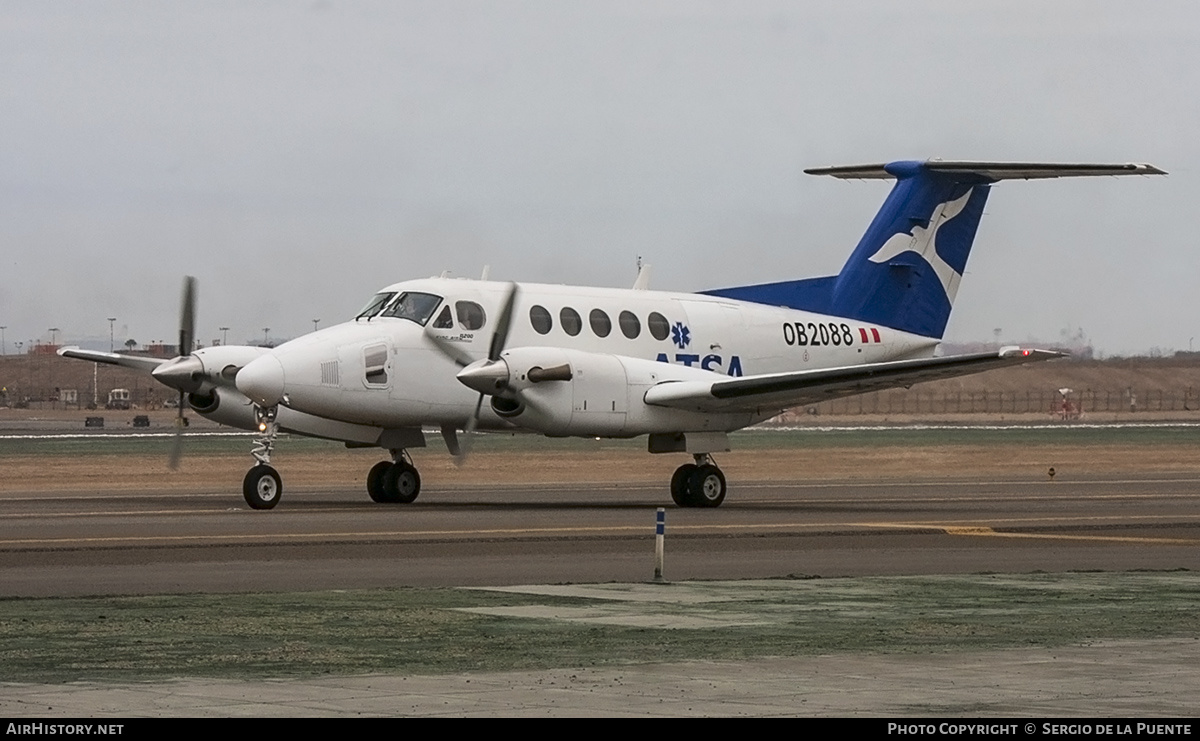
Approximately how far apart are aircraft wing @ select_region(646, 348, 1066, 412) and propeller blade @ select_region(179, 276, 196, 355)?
880 cm

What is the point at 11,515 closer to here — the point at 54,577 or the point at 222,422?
the point at 222,422

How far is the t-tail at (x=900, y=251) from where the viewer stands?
39.5 meters

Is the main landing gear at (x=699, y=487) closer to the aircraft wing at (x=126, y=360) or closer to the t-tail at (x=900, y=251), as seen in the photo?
the t-tail at (x=900, y=251)

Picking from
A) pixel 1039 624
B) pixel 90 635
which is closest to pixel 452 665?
pixel 90 635

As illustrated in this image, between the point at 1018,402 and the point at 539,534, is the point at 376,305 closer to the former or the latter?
the point at 539,534

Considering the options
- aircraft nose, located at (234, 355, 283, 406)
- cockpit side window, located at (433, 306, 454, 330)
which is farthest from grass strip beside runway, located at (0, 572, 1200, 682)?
cockpit side window, located at (433, 306, 454, 330)

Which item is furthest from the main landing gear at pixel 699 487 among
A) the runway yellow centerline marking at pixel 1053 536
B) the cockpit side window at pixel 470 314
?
the runway yellow centerline marking at pixel 1053 536

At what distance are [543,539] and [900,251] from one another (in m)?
16.6

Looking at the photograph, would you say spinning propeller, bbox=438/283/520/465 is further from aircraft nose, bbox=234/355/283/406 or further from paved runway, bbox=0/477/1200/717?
aircraft nose, bbox=234/355/283/406

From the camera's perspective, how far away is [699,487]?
35000 millimetres

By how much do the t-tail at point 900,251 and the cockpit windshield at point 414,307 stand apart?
777 cm

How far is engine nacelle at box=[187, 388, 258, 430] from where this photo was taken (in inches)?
1377

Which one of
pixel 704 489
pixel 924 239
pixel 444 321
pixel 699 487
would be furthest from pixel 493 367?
pixel 924 239
